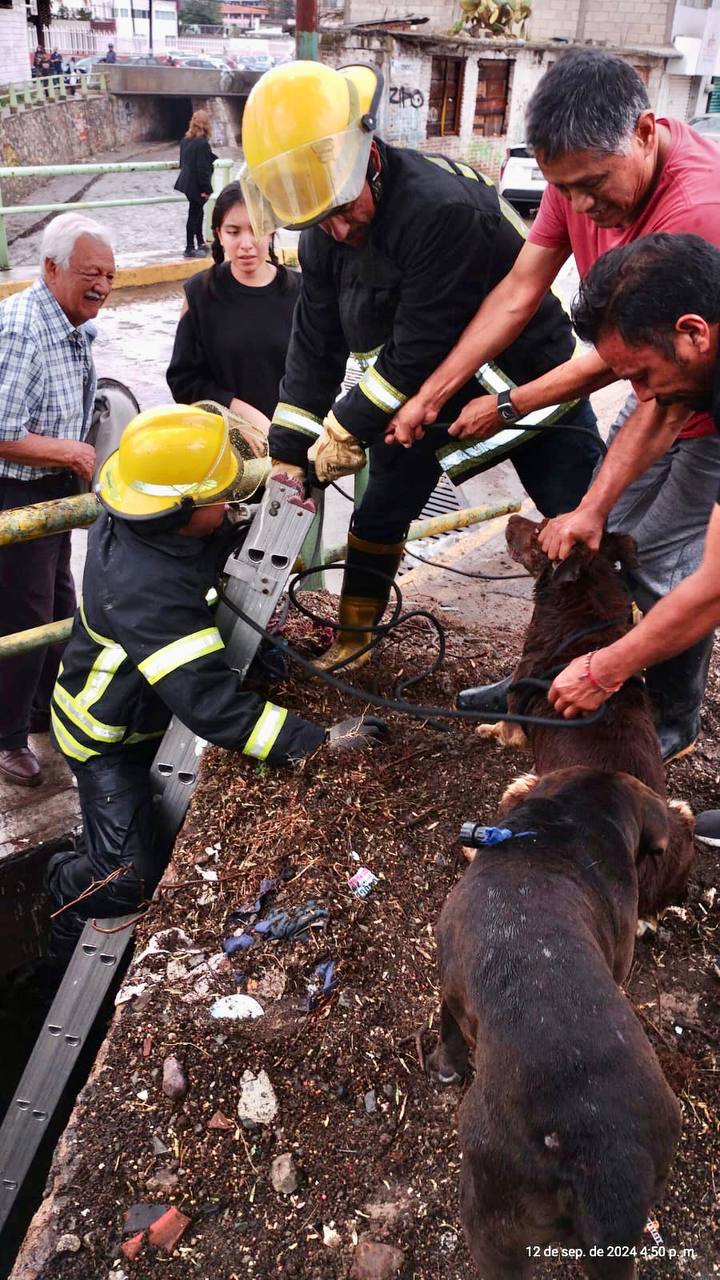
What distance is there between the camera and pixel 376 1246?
89.7 inches

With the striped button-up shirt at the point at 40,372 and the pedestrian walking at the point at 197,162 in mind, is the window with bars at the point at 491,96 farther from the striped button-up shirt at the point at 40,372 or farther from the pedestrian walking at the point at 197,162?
the striped button-up shirt at the point at 40,372

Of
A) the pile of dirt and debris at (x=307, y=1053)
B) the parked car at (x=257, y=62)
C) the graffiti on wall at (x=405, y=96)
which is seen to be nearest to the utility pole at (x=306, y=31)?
the pile of dirt and debris at (x=307, y=1053)

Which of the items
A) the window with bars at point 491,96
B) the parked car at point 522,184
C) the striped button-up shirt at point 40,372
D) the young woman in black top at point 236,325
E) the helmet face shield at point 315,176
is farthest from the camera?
the window with bars at point 491,96

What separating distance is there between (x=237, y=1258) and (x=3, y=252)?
12218mm

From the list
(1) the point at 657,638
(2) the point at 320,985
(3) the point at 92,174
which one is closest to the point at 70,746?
(2) the point at 320,985

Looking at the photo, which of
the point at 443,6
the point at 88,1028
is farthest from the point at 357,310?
the point at 443,6

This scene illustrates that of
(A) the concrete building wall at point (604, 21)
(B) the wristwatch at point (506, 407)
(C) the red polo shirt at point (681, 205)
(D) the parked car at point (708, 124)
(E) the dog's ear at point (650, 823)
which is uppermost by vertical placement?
(A) the concrete building wall at point (604, 21)

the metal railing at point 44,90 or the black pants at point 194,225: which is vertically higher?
the metal railing at point 44,90

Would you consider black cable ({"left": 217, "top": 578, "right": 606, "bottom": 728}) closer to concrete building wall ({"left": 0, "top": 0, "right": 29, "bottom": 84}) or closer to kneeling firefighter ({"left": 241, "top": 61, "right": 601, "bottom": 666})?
kneeling firefighter ({"left": 241, "top": 61, "right": 601, "bottom": 666})

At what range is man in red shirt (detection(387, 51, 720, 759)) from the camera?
270 centimetres

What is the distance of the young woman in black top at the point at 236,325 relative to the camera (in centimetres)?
507

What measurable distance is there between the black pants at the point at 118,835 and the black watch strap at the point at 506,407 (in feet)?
6.23

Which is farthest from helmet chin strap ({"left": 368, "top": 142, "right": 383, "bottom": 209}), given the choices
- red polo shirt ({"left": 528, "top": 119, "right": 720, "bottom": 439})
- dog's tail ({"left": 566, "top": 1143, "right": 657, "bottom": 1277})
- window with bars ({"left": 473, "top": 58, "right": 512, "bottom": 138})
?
window with bars ({"left": 473, "top": 58, "right": 512, "bottom": 138})

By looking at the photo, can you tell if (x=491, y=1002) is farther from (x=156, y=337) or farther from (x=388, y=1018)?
(x=156, y=337)
